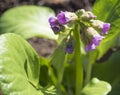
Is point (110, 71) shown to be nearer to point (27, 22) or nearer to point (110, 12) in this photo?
point (110, 12)

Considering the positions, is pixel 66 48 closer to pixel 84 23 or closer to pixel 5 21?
pixel 84 23

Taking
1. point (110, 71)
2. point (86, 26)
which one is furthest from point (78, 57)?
point (110, 71)

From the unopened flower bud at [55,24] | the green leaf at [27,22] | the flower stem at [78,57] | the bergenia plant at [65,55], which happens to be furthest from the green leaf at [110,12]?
the green leaf at [27,22]

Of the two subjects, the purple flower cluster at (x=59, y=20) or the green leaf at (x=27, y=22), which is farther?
the green leaf at (x=27, y=22)

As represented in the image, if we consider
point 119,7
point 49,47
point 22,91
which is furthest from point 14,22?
point 22,91

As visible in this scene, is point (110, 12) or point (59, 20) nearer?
point (59, 20)

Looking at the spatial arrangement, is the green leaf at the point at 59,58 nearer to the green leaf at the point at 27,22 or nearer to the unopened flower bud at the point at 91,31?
the unopened flower bud at the point at 91,31

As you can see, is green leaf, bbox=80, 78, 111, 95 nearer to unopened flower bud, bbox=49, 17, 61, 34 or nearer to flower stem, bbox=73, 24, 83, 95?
flower stem, bbox=73, 24, 83, 95
